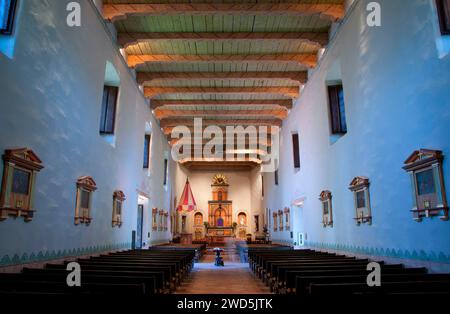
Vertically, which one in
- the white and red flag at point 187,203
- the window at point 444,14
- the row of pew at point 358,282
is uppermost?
the window at point 444,14

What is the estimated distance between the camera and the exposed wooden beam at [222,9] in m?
8.08

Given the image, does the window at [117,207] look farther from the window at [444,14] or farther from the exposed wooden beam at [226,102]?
the window at [444,14]

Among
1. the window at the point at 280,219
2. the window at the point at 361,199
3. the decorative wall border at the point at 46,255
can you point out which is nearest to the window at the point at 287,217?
the window at the point at 280,219

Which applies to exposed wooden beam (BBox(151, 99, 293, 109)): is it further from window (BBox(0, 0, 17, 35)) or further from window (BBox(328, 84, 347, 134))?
window (BBox(0, 0, 17, 35))

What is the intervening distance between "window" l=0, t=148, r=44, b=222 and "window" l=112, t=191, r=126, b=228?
13.5 feet

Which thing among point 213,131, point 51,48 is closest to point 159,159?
point 213,131

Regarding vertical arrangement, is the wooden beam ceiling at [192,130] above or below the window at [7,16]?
above

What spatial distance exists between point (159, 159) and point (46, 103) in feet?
34.5

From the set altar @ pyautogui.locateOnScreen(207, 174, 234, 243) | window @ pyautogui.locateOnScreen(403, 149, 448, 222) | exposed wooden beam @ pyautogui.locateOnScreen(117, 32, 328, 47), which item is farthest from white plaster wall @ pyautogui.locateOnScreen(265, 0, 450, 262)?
altar @ pyautogui.locateOnScreen(207, 174, 234, 243)

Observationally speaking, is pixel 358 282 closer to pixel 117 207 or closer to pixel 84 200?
pixel 84 200

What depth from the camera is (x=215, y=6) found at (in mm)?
8062

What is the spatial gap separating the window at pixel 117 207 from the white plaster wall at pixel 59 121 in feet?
0.80

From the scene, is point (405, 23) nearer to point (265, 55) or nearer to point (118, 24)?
point (265, 55)

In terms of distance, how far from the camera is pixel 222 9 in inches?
318
